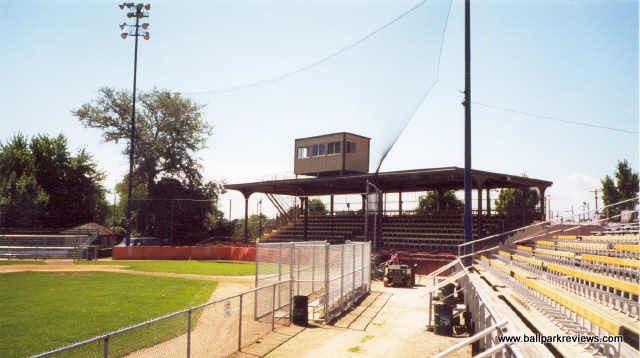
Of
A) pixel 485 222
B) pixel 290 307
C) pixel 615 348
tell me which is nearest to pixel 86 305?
pixel 290 307

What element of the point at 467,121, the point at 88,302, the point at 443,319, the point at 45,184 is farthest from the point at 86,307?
the point at 45,184

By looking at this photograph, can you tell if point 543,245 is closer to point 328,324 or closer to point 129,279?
point 328,324

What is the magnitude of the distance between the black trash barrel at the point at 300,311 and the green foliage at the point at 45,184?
47.7 m

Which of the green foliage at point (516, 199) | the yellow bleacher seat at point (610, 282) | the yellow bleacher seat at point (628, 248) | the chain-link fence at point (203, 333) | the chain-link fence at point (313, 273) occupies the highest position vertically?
the green foliage at point (516, 199)

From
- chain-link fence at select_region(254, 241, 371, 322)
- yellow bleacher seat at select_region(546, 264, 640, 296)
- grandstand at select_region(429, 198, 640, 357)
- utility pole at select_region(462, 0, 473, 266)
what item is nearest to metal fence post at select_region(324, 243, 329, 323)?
chain-link fence at select_region(254, 241, 371, 322)

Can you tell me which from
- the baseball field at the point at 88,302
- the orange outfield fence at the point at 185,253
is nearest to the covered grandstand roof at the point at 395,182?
the orange outfield fence at the point at 185,253

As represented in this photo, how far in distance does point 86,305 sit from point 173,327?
5619 mm

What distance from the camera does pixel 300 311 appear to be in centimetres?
1434

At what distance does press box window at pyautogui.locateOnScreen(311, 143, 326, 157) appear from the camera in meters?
45.7

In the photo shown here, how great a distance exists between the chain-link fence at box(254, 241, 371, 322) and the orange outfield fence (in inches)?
945

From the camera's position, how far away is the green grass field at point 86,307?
1137 cm

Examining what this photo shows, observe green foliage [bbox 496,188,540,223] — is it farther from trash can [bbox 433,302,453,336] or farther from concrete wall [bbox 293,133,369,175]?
trash can [bbox 433,302,453,336]

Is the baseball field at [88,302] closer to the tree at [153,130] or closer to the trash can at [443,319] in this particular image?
the trash can at [443,319]

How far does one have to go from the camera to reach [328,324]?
14.5 meters
